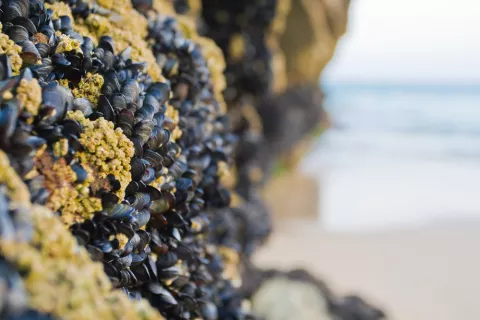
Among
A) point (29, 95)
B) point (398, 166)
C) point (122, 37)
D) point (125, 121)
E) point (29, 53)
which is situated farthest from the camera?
point (398, 166)

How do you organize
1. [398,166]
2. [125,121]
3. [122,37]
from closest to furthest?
[125,121]
[122,37]
[398,166]

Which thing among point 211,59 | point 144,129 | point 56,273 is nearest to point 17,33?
point 144,129

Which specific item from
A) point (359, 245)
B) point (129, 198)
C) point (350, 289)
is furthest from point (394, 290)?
point (129, 198)

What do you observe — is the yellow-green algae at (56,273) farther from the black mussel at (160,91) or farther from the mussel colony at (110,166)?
the black mussel at (160,91)

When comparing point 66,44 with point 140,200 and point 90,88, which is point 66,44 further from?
point 140,200

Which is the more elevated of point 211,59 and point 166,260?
point 211,59
